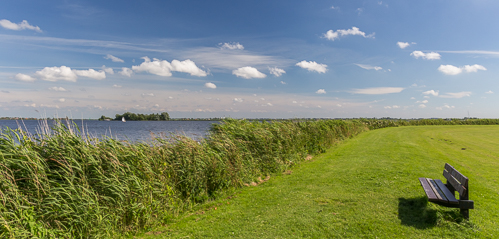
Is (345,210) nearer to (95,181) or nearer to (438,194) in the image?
(438,194)

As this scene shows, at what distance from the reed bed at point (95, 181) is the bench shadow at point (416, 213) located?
17.1 feet

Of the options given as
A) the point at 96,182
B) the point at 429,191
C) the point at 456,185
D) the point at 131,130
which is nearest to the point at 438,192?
the point at 429,191

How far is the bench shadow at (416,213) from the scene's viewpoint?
546cm

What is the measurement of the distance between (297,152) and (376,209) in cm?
751

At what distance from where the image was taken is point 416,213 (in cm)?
599

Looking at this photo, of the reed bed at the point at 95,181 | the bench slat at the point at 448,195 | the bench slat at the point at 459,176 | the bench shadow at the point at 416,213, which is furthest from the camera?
the bench shadow at the point at 416,213

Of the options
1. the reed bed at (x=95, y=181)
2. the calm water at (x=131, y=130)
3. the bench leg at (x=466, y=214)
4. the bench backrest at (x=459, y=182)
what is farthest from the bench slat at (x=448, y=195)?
the calm water at (x=131, y=130)

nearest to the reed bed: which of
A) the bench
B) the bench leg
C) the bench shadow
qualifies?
the bench shadow

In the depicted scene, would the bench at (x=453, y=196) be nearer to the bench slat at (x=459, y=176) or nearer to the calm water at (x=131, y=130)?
the bench slat at (x=459, y=176)

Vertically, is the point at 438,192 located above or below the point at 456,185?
below

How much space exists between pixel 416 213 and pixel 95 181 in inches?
303

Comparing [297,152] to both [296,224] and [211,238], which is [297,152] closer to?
[296,224]

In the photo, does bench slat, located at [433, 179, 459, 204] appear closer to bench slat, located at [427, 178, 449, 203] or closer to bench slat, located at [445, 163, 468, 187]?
bench slat, located at [427, 178, 449, 203]

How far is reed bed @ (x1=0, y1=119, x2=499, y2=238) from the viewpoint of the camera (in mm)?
4613
